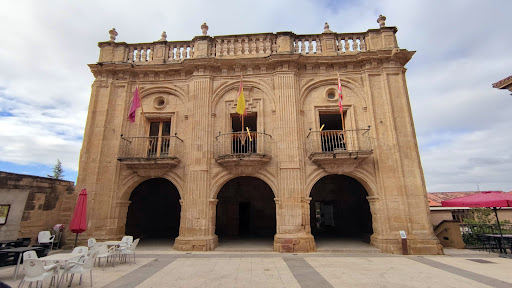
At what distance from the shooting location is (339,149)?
10469 mm

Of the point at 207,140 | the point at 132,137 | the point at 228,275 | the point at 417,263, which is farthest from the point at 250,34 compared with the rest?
the point at 417,263

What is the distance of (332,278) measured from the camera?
601 centimetres

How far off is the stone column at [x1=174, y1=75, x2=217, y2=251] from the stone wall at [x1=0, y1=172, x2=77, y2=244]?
5222mm

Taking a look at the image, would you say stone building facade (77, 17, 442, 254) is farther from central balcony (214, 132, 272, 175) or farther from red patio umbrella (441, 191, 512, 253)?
red patio umbrella (441, 191, 512, 253)

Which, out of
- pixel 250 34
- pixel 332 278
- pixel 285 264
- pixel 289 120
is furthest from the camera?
pixel 250 34

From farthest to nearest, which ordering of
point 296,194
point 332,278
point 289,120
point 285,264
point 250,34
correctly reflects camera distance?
point 250,34 → point 289,120 → point 296,194 → point 285,264 → point 332,278

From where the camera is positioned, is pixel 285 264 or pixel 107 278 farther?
pixel 285 264

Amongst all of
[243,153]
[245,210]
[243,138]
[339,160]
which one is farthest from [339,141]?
[245,210]

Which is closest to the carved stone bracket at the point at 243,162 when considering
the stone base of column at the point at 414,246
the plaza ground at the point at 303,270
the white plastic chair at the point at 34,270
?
the plaza ground at the point at 303,270

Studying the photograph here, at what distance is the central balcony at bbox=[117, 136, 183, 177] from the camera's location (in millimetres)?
10312

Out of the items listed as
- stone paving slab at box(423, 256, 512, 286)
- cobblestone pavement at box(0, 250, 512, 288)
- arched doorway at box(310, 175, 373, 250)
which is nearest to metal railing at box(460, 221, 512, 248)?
cobblestone pavement at box(0, 250, 512, 288)

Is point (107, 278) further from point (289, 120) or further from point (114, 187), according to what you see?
point (289, 120)

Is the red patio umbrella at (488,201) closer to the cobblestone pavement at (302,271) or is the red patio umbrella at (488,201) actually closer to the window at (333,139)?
the cobblestone pavement at (302,271)

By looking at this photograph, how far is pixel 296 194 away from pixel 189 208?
4.54m
